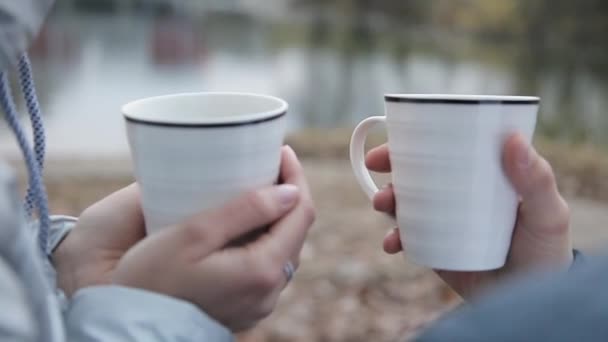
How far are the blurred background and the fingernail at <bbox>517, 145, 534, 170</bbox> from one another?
0.95 meters

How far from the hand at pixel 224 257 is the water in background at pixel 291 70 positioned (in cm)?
281

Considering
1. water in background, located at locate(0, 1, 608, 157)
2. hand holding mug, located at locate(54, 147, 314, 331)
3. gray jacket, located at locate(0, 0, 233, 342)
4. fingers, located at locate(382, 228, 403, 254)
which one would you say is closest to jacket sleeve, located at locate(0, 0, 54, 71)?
gray jacket, located at locate(0, 0, 233, 342)

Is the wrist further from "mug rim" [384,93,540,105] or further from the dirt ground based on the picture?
the dirt ground

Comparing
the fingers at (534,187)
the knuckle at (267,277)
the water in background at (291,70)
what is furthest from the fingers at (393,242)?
the water in background at (291,70)

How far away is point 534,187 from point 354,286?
1090 millimetres

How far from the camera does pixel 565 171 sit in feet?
9.52

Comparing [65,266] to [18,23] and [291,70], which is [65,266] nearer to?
[18,23]

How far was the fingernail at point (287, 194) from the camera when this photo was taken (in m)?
0.49

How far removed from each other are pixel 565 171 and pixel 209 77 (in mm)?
3976

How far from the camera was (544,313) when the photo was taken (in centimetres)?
25

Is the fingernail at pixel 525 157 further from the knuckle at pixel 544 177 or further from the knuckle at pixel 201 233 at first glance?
the knuckle at pixel 201 233

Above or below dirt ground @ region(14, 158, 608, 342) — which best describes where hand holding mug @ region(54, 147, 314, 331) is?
above

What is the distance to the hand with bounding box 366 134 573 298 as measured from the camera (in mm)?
599

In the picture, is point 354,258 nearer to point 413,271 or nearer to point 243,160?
point 413,271
